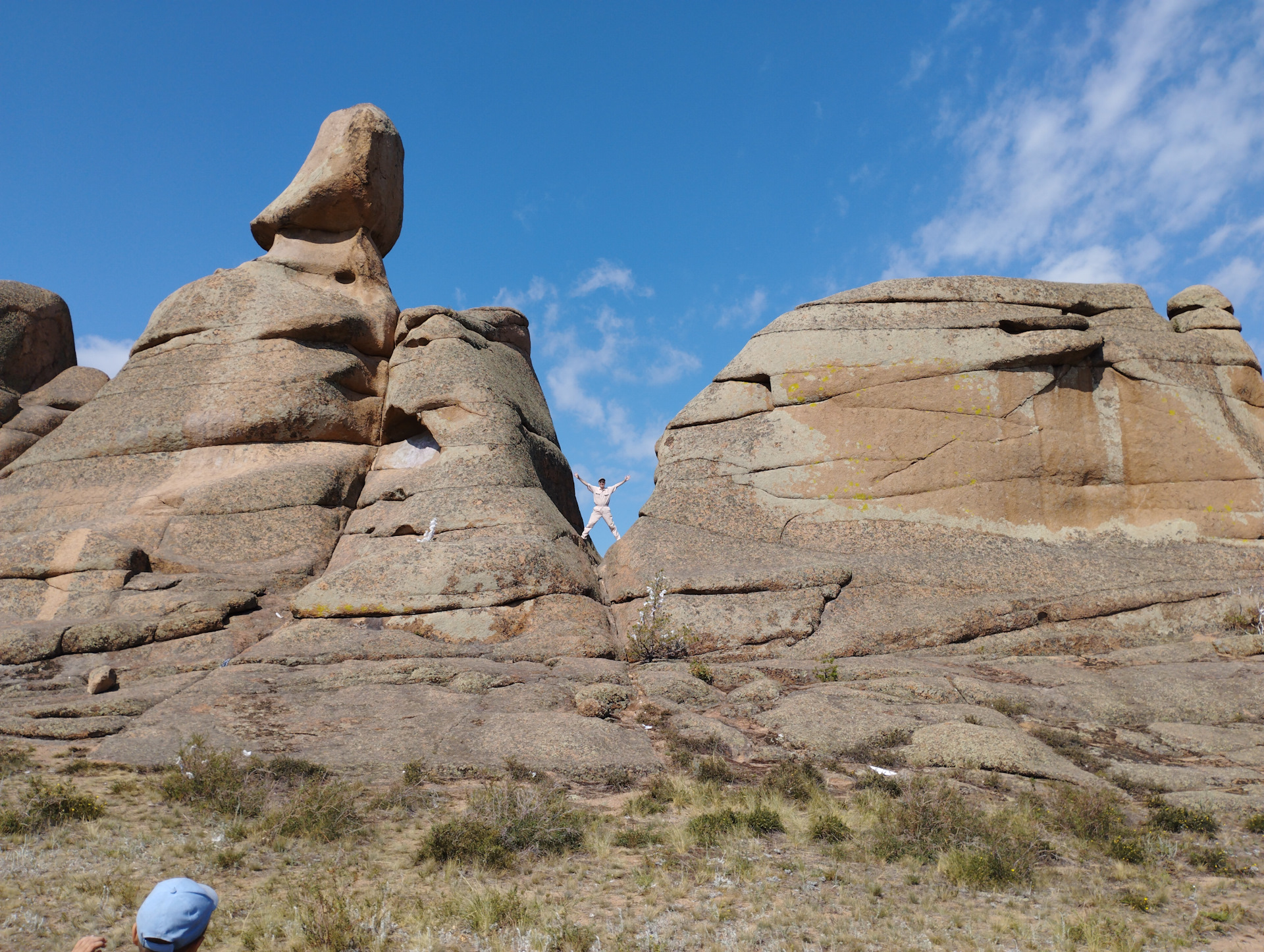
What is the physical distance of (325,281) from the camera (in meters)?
21.1

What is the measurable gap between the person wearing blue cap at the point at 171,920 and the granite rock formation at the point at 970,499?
25.6 ft

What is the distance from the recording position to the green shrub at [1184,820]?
720cm

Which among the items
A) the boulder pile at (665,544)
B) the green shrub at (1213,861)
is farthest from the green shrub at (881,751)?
the green shrub at (1213,861)

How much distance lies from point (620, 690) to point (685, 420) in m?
7.79

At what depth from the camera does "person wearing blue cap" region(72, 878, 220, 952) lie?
319cm

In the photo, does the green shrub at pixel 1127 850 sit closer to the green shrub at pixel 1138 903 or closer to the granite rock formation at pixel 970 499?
the green shrub at pixel 1138 903

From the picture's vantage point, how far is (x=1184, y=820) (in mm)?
7230

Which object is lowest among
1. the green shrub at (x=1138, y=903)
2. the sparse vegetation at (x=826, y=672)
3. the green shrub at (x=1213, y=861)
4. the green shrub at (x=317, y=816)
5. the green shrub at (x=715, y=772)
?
the green shrub at (x=1138, y=903)

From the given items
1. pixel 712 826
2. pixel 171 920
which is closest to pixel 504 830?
pixel 712 826

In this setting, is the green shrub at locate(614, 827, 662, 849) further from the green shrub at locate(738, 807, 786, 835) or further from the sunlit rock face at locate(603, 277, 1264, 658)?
the sunlit rock face at locate(603, 277, 1264, 658)

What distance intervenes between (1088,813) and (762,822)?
253 cm

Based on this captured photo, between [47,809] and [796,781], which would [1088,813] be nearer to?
[796,781]

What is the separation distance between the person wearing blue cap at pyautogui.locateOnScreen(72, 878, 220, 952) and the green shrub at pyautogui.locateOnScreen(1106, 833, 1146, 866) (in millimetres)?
6189

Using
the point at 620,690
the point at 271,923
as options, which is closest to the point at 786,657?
the point at 620,690
